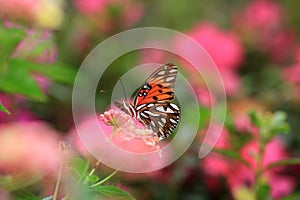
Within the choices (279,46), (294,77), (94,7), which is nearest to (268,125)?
(294,77)

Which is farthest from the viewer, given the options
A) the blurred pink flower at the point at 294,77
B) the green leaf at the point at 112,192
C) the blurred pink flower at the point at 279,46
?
the blurred pink flower at the point at 279,46

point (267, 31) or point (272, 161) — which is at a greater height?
point (267, 31)

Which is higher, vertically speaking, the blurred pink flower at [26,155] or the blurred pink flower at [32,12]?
the blurred pink flower at [32,12]

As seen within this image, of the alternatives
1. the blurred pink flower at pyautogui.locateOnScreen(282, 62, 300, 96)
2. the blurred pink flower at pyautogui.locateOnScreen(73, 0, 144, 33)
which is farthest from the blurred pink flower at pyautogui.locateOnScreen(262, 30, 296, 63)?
the blurred pink flower at pyautogui.locateOnScreen(73, 0, 144, 33)

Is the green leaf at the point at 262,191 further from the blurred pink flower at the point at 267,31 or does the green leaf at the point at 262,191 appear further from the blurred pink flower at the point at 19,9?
the blurred pink flower at the point at 267,31

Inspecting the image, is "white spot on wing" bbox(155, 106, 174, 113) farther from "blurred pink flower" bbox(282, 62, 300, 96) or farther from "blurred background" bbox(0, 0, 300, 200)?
"blurred pink flower" bbox(282, 62, 300, 96)

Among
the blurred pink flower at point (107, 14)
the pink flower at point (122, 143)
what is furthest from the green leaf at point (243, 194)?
the blurred pink flower at point (107, 14)

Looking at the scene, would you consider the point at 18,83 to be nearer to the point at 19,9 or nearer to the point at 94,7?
the point at 19,9
